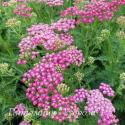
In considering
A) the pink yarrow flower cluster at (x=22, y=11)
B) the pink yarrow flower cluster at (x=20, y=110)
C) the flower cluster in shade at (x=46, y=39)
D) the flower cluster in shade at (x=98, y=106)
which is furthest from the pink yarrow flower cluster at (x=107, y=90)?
the pink yarrow flower cluster at (x=22, y=11)

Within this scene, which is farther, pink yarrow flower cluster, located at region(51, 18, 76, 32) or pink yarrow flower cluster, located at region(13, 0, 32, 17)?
pink yarrow flower cluster, located at region(13, 0, 32, 17)

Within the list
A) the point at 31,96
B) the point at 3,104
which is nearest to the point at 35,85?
the point at 31,96

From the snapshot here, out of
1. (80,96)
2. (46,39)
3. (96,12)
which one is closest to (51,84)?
(80,96)

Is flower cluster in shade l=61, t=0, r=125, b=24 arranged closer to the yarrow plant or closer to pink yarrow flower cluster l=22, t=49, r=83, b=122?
the yarrow plant

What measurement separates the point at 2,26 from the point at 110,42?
159cm

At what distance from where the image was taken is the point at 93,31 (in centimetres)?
435

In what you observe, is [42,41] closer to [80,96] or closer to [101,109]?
[80,96]

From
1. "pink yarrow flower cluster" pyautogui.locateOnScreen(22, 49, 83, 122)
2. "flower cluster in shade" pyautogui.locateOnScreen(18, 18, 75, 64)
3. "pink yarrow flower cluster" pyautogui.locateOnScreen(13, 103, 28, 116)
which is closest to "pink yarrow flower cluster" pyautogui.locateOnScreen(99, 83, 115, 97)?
"pink yarrow flower cluster" pyautogui.locateOnScreen(22, 49, 83, 122)

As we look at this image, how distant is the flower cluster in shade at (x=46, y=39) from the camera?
150 inches

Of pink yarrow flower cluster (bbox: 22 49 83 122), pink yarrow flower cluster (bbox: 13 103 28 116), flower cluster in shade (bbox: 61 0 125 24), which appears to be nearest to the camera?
pink yarrow flower cluster (bbox: 22 49 83 122)

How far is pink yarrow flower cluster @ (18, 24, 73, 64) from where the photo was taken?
12.5 ft

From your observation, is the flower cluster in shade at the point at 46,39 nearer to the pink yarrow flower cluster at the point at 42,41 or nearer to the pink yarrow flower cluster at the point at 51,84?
the pink yarrow flower cluster at the point at 42,41

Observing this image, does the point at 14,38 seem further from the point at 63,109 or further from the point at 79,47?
the point at 63,109

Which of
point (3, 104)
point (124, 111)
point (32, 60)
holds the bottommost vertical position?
point (124, 111)
